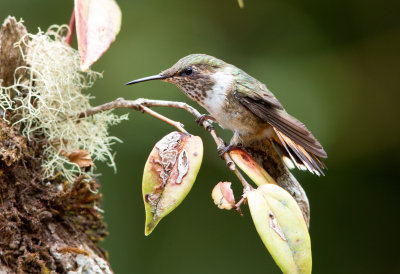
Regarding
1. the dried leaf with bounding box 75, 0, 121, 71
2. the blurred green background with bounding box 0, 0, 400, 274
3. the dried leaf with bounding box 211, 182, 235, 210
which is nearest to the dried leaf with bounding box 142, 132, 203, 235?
the dried leaf with bounding box 211, 182, 235, 210

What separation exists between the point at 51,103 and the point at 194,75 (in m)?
0.57

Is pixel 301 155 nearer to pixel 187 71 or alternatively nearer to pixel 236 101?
pixel 236 101

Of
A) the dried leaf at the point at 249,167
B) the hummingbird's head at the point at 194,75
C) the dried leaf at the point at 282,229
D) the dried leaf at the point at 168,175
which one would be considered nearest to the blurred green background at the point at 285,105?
the hummingbird's head at the point at 194,75

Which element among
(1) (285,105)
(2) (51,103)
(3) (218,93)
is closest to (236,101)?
(3) (218,93)

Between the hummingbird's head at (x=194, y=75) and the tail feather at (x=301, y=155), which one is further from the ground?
the hummingbird's head at (x=194, y=75)

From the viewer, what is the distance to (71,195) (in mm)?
1604

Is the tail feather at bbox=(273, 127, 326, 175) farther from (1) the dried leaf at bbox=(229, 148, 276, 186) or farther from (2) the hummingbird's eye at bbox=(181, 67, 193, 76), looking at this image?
(2) the hummingbird's eye at bbox=(181, 67, 193, 76)

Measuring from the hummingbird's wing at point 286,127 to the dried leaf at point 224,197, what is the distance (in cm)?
41

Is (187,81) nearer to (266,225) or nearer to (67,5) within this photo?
(266,225)

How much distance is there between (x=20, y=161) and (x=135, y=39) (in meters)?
2.13

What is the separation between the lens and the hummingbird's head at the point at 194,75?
6.22ft

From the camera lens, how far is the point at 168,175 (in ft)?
4.02

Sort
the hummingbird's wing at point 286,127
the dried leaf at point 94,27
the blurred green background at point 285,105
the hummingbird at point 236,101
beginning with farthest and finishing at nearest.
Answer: the blurred green background at point 285,105
the hummingbird at point 236,101
the hummingbird's wing at point 286,127
the dried leaf at point 94,27

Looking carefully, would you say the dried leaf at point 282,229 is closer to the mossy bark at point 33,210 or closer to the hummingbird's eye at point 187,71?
the mossy bark at point 33,210
